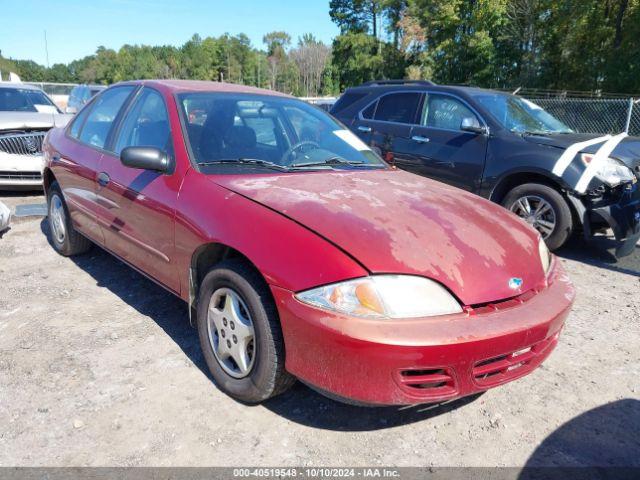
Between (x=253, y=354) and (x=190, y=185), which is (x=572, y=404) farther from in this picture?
(x=190, y=185)

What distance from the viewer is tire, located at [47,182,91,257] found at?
14.6 ft

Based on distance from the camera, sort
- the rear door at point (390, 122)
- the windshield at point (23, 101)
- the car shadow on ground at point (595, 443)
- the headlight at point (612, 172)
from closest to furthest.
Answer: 1. the car shadow on ground at point (595, 443)
2. the headlight at point (612, 172)
3. the rear door at point (390, 122)
4. the windshield at point (23, 101)

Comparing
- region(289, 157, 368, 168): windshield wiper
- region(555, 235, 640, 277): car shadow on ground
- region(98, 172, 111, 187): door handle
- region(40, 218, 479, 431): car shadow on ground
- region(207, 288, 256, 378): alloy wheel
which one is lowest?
region(40, 218, 479, 431): car shadow on ground

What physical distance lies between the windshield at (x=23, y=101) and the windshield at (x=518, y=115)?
280 inches

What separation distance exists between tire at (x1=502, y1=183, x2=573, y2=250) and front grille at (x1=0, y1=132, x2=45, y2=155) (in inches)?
248

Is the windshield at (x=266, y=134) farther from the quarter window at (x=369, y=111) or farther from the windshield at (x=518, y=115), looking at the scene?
the quarter window at (x=369, y=111)

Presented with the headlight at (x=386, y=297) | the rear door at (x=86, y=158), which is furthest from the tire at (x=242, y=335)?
the rear door at (x=86, y=158)

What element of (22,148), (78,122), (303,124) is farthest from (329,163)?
(22,148)

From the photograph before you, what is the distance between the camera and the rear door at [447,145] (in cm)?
557

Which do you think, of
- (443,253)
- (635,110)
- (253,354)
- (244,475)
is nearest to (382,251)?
(443,253)

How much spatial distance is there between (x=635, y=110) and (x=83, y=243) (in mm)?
12244

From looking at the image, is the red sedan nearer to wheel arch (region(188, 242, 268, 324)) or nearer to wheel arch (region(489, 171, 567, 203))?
wheel arch (region(188, 242, 268, 324))

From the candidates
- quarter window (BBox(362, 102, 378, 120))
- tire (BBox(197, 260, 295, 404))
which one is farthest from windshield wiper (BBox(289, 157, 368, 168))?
quarter window (BBox(362, 102, 378, 120))

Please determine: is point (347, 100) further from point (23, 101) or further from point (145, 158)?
point (23, 101)
